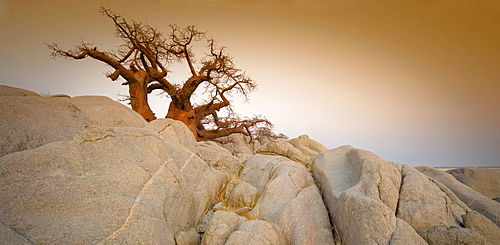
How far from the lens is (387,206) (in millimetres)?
5727

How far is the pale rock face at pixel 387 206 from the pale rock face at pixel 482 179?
20.3ft

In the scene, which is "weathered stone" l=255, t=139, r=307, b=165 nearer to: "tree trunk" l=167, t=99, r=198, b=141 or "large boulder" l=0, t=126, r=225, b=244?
"large boulder" l=0, t=126, r=225, b=244

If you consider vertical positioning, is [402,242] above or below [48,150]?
below

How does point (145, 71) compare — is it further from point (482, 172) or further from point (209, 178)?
point (482, 172)

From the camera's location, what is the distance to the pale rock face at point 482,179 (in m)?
10.9

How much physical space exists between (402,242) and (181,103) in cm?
1878

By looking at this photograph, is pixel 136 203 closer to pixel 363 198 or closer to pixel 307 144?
pixel 363 198

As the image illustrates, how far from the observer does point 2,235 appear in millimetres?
3441

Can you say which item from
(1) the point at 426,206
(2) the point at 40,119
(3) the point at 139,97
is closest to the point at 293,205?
(1) the point at 426,206

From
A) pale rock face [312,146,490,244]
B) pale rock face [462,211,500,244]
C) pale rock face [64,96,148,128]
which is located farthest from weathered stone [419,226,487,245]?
pale rock face [64,96,148,128]

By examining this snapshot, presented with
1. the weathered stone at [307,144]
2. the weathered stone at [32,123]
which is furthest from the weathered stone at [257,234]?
the weathered stone at [307,144]

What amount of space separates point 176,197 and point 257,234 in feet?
7.11

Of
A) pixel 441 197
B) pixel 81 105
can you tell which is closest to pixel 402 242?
pixel 441 197

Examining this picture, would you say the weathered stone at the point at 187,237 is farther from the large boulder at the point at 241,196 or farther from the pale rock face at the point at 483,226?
the pale rock face at the point at 483,226
